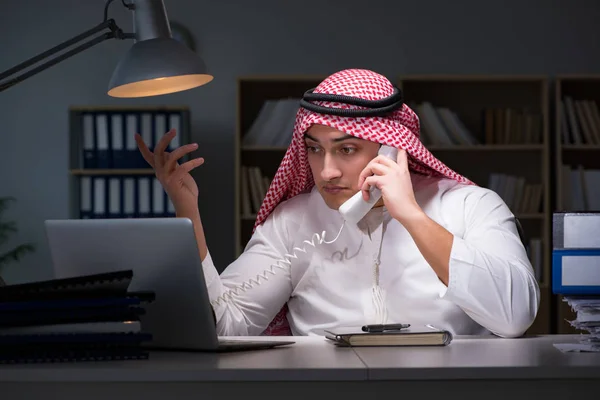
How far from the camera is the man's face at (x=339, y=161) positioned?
2137mm

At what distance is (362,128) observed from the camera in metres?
2.10

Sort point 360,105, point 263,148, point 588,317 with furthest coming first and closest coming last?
1. point 263,148
2. point 360,105
3. point 588,317

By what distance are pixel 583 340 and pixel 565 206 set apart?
12.4 feet

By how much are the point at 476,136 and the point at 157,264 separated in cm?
422

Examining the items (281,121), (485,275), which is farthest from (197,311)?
(281,121)

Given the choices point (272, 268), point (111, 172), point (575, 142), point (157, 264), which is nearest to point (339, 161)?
point (272, 268)

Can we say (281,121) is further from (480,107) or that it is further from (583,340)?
(583,340)

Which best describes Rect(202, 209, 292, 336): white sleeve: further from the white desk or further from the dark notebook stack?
the white desk

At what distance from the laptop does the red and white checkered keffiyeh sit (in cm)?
73

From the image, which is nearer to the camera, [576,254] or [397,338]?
[576,254]

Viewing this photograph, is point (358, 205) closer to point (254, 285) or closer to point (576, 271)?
point (254, 285)

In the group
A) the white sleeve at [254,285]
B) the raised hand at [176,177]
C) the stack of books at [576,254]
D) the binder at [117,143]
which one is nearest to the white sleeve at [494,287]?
the stack of books at [576,254]

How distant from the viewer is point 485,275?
1781 mm

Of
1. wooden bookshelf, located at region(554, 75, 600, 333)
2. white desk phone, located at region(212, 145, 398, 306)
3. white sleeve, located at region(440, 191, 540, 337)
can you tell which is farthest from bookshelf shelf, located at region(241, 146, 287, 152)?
white sleeve, located at region(440, 191, 540, 337)
